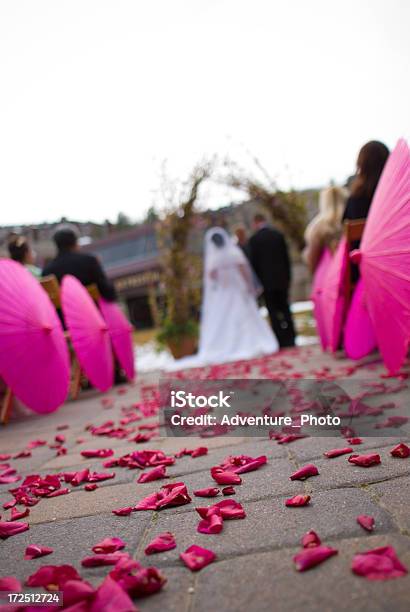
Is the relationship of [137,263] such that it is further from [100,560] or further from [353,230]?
[100,560]

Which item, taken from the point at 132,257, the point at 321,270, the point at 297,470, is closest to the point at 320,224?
the point at 321,270

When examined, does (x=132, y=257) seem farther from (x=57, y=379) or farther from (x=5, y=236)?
(x=57, y=379)

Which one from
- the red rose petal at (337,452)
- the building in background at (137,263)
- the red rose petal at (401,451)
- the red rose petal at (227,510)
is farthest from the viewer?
the building in background at (137,263)

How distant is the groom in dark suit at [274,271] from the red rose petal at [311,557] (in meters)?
6.22

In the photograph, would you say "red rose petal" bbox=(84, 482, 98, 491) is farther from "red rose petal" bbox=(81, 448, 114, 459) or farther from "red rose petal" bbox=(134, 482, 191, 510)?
"red rose petal" bbox=(81, 448, 114, 459)

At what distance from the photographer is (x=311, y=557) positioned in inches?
41.6

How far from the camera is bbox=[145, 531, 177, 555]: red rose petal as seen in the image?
1.23m

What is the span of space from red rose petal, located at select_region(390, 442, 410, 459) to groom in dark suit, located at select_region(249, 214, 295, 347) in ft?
18.3

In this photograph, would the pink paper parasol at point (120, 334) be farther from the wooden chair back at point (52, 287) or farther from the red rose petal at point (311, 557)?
the red rose petal at point (311, 557)

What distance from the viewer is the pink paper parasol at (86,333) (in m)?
4.03

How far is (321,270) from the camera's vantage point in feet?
17.0

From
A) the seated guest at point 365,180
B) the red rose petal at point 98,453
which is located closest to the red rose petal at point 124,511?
the red rose petal at point 98,453

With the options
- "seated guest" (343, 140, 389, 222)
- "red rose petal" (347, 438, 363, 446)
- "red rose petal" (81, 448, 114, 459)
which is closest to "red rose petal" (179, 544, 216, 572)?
"red rose petal" (347, 438, 363, 446)

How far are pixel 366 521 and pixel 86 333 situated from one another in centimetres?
331
